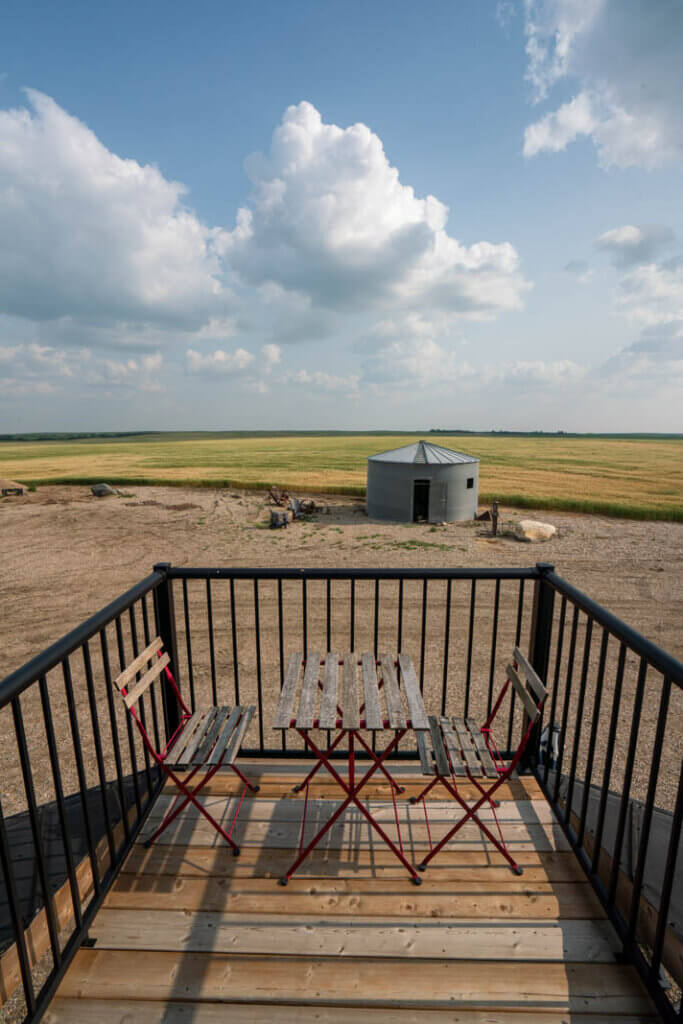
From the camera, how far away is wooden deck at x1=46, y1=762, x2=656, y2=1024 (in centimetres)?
188

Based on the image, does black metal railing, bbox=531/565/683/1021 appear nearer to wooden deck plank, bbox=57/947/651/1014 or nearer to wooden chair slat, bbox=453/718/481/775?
wooden deck plank, bbox=57/947/651/1014

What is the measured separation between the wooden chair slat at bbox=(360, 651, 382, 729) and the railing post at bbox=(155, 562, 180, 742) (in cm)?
128

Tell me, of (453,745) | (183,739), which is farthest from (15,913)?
(453,745)

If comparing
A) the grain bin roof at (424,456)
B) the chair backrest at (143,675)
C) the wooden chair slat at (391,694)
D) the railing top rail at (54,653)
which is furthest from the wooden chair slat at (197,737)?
the grain bin roof at (424,456)

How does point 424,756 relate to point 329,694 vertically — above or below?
below

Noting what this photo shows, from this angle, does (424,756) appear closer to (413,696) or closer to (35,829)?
(413,696)

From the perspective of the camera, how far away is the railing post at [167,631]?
3154 mm

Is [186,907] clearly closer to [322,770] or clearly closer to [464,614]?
[322,770]

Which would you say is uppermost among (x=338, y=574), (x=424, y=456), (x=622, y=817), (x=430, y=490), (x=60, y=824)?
(x=338, y=574)

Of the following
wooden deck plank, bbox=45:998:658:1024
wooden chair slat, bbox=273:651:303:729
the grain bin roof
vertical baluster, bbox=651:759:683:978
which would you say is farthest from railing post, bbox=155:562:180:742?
the grain bin roof

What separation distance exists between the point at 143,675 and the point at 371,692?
4.19 feet

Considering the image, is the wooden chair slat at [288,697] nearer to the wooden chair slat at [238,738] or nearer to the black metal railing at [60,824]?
the wooden chair slat at [238,738]

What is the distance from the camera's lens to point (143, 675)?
8.77ft

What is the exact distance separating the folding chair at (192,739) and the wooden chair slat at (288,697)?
40 centimetres
